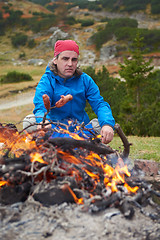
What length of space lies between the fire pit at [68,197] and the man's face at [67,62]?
3.79 feet

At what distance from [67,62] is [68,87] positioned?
1.13 ft

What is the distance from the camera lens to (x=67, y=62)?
3291 mm

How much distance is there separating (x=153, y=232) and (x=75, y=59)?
2242 millimetres

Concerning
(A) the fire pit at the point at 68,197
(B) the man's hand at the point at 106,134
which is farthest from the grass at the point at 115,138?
(A) the fire pit at the point at 68,197

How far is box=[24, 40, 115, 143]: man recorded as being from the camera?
10.7 feet

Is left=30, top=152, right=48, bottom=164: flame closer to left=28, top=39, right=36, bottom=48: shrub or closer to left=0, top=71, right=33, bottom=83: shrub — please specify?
left=0, top=71, right=33, bottom=83: shrub

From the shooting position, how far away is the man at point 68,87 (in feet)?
10.7

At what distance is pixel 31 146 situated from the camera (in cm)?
232

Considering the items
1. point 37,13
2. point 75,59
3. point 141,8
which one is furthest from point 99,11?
point 75,59

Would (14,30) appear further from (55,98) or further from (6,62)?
(55,98)

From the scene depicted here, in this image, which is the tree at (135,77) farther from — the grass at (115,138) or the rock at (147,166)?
the rock at (147,166)

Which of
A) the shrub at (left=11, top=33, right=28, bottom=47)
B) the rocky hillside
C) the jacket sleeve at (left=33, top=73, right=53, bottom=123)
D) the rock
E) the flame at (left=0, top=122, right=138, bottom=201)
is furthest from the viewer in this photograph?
the shrub at (left=11, top=33, right=28, bottom=47)

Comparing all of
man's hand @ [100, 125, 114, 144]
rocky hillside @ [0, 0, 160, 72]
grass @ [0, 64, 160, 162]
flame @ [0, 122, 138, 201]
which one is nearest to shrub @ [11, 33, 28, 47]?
rocky hillside @ [0, 0, 160, 72]

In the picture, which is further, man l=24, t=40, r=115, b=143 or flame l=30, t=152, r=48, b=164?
man l=24, t=40, r=115, b=143
